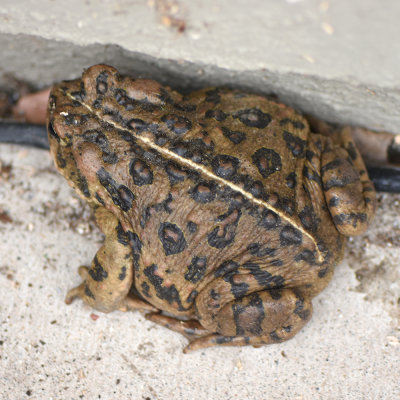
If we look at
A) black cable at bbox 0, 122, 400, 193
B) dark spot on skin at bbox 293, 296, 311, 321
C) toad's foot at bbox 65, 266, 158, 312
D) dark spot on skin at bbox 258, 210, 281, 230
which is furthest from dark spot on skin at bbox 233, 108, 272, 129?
black cable at bbox 0, 122, 400, 193

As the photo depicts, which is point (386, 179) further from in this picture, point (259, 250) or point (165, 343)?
point (165, 343)

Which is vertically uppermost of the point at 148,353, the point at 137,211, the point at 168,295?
the point at 137,211

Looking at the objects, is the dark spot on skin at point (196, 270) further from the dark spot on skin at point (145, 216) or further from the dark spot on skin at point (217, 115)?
the dark spot on skin at point (217, 115)

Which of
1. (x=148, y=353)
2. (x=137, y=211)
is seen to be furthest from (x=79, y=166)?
(x=148, y=353)

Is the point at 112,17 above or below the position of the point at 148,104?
above

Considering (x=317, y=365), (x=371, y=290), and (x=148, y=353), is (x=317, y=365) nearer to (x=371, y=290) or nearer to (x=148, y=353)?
(x=371, y=290)

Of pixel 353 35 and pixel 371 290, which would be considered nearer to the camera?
pixel 353 35

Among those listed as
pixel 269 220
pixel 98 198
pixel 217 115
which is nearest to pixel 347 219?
pixel 269 220

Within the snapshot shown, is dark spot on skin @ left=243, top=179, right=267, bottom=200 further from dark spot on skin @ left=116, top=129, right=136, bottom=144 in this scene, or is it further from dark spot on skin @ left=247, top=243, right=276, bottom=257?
dark spot on skin @ left=116, top=129, right=136, bottom=144
